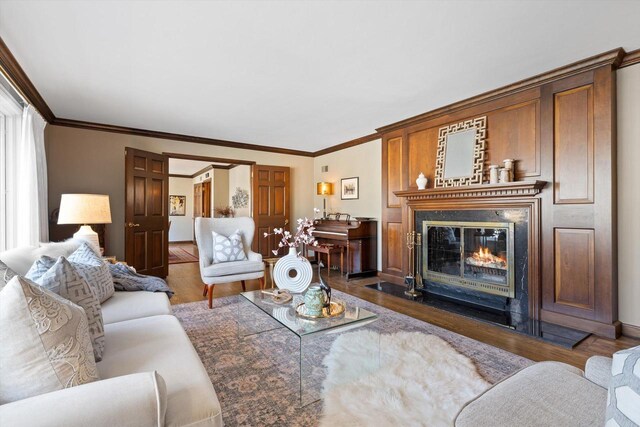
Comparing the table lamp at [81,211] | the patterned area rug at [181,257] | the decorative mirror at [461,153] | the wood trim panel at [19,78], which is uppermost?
the wood trim panel at [19,78]

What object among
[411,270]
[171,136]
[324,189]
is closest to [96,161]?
[171,136]

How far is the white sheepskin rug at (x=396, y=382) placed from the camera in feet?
5.21

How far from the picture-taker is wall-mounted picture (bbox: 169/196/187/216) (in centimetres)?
1023

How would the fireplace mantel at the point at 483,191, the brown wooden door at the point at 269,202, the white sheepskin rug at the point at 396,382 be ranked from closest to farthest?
1. the white sheepskin rug at the point at 396,382
2. the fireplace mantel at the point at 483,191
3. the brown wooden door at the point at 269,202

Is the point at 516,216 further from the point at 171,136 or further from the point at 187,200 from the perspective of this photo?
the point at 187,200

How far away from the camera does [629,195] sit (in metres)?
2.59

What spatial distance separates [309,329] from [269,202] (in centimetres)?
448

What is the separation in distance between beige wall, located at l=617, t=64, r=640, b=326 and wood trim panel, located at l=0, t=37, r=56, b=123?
17.0ft

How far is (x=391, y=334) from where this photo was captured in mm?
2637

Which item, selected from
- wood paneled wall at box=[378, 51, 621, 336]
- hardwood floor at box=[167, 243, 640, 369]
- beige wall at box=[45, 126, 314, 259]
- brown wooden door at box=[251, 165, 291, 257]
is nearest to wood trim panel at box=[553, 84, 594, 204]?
wood paneled wall at box=[378, 51, 621, 336]

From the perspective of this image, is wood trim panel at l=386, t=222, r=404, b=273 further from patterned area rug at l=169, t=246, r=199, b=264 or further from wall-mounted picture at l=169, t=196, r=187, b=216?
wall-mounted picture at l=169, t=196, r=187, b=216

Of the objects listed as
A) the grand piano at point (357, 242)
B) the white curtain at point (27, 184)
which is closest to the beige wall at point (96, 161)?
the white curtain at point (27, 184)

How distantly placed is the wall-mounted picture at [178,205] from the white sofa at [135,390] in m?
9.08

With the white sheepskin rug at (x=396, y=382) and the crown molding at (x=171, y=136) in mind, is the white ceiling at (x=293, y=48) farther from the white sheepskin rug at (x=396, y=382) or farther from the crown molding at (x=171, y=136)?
the white sheepskin rug at (x=396, y=382)
